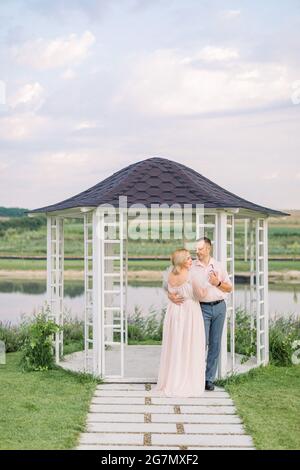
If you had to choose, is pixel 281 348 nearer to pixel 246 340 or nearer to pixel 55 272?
pixel 246 340

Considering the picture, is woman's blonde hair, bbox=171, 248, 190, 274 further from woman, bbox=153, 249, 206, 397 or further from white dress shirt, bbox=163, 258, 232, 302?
A: white dress shirt, bbox=163, 258, 232, 302

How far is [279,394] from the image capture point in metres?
9.38

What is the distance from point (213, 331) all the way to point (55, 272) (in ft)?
9.74

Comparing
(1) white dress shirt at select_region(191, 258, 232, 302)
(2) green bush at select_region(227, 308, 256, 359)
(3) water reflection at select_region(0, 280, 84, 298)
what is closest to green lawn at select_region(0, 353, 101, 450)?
(1) white dress shirt at select_region(191, 258, 232, 302)

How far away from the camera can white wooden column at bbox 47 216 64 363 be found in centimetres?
1131

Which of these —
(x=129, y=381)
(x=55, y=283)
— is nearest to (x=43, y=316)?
(x=55, y=283)

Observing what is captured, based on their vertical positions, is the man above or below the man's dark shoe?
above

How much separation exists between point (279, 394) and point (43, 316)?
354 centimetres

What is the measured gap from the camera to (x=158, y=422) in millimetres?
7980

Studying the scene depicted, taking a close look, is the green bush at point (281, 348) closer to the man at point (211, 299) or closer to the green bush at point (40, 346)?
the man at point (211, 299)

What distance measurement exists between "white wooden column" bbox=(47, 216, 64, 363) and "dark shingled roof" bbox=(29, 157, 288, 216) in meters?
0.35

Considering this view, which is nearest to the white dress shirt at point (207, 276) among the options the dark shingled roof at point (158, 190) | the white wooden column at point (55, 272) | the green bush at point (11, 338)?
the dark shingled roof at point (158, 190)

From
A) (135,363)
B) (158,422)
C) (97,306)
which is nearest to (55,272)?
(97,306)

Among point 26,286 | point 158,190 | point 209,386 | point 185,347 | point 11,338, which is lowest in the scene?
point 209,386
